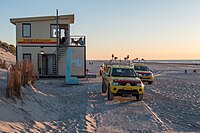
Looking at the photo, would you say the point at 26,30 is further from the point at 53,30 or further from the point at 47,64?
the point at 47,64

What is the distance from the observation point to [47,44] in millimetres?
30672

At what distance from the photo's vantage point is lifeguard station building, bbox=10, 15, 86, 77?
30.4 m

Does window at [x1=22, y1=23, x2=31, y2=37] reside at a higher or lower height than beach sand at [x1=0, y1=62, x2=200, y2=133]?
higher

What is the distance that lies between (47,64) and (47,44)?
7.09 ft

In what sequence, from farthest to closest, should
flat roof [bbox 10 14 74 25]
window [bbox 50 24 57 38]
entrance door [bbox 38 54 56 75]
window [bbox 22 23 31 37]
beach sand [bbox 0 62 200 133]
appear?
entrance door [bbox 38 54 56 75] < window [bbox 50 24 57 38] < window [bbox 22 23 31 37] < flat roof [bbox 10 14 74 25] < beach sand [bbox 0 62 200 133]

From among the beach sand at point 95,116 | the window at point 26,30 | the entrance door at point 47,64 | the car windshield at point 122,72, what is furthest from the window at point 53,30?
the beach sand at point 95,116

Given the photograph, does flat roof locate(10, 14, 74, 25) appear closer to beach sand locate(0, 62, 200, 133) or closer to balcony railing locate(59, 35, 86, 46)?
balcony railing locate(59, 35, 86, 46)

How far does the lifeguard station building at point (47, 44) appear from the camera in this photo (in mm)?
30438

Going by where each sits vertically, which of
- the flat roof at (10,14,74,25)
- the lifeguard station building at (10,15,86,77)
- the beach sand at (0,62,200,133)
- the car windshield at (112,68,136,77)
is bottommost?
the beach sand at (0,62,200,133)

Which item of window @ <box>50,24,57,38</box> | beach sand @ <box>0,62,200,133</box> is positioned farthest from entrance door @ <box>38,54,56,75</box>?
beach sand @ <box>0,62,200,133</box>

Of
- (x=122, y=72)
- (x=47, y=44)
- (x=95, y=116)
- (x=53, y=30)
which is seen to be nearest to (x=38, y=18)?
(x=53, y=30)

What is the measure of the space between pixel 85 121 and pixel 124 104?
14.5ft

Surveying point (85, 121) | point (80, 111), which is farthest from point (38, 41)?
point (85, 121)

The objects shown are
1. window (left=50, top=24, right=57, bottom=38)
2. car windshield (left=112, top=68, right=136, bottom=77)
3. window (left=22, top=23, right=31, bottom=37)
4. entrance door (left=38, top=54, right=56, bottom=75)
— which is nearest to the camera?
car windshield (left=112, top=68, right=136, bottom=77)
